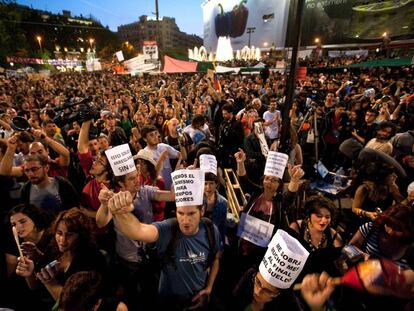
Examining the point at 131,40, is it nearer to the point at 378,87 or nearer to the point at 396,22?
the point at 396,22

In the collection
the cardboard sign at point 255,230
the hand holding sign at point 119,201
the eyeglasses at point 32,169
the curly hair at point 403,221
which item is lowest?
the cardboard sign at point 255,230

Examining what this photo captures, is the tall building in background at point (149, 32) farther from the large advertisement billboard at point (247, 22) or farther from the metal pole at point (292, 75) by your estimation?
the metal pole at point (292, 75)

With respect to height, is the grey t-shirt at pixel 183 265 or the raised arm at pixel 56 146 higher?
the raised arm at pixel 56 146

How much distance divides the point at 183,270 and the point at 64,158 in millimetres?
2654

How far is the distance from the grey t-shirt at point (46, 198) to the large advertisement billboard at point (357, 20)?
20256mm

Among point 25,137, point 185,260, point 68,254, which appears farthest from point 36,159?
point 185,260

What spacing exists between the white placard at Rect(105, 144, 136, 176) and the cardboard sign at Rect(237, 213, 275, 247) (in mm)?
1377

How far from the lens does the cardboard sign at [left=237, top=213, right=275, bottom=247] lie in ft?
8.80

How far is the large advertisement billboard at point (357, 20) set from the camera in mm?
25078

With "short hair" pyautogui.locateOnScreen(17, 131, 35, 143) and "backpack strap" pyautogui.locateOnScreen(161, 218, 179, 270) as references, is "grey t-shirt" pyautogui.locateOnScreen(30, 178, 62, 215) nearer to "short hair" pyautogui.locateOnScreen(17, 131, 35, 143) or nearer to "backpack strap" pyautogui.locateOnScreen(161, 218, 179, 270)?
"short hair" pyautogui.locateOnScreen(17, 131, 35, 143)

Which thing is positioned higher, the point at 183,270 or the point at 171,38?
the point at 171,38

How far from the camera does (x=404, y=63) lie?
14.0 metres

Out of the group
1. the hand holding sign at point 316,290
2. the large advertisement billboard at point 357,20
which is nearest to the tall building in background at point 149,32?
the large advertisement billboard at point 357,20

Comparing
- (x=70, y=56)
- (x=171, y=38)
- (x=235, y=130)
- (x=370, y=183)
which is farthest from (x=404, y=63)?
(x=171, y=38)
